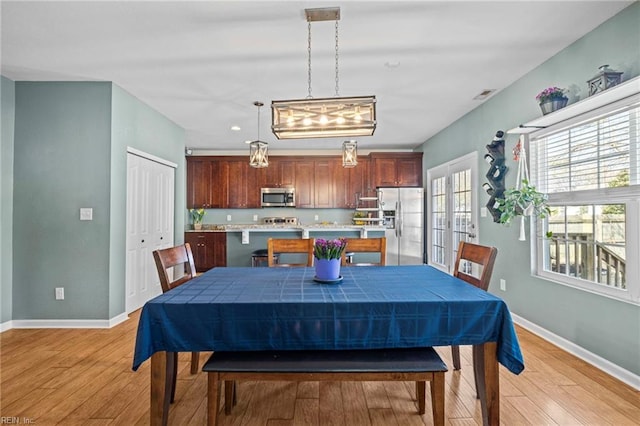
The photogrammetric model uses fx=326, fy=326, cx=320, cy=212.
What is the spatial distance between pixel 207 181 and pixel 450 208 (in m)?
4.67

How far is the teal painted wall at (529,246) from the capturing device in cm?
224

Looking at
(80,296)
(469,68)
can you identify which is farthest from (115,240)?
(469,68)

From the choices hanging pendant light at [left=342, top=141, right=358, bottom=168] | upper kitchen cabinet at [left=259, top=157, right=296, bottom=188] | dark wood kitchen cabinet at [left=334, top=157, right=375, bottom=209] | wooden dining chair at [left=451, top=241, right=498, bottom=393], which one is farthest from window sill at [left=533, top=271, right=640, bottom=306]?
upper kitchen cabinet at [left=259, top=157, right=296, bottom=188]

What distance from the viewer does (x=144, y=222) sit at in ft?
13.3

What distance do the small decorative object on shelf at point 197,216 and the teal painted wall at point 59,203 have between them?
331 cm

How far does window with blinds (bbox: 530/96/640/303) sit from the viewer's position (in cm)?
222

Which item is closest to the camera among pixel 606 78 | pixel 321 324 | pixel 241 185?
pixel 321 324

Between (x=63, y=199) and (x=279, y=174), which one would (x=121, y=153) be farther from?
(x=279, y=174)

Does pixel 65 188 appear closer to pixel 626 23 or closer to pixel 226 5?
pixel 226 5

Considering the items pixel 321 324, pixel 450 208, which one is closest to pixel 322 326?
pixel 321 324

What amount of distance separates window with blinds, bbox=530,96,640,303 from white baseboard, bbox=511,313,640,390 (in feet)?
1.64

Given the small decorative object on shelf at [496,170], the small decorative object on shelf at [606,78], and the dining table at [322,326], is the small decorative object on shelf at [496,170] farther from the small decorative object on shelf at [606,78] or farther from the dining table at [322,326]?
the dining table at [322,326]

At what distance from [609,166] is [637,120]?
0.35 metres

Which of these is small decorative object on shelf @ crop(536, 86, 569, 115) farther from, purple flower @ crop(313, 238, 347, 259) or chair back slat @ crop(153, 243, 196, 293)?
chair back slat @ crop(153, 243, 196, 293)
